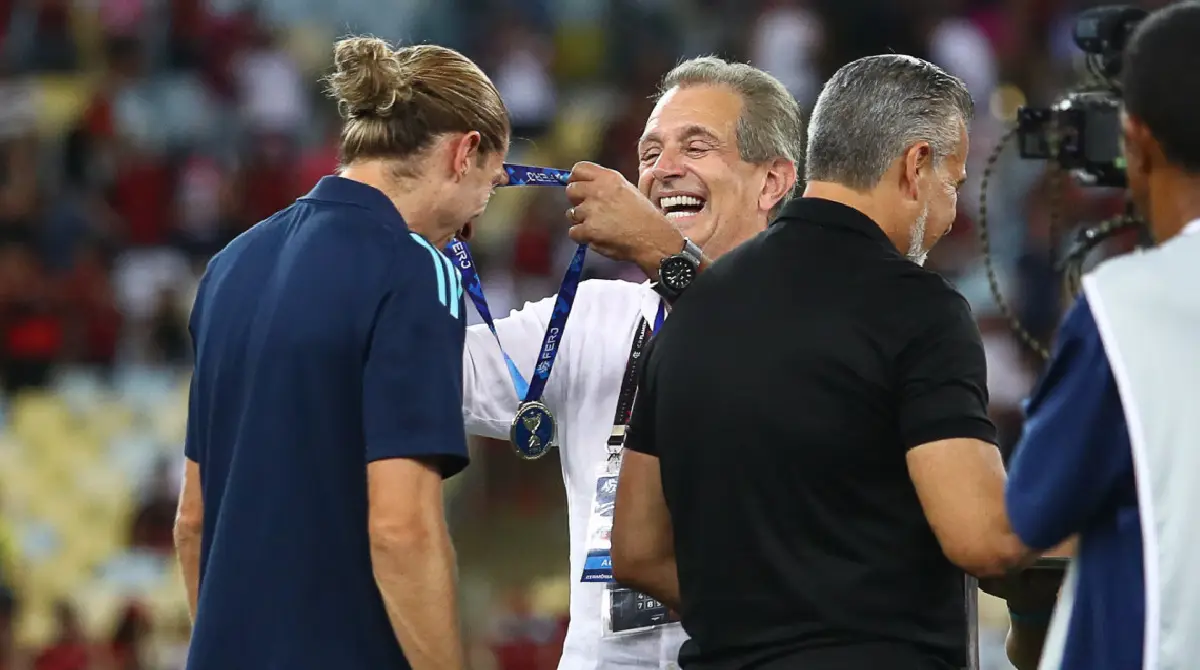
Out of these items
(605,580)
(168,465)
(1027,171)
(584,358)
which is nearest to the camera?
(605,580)

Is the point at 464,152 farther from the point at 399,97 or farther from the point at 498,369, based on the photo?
the point at 498,369

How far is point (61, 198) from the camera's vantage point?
9750mm

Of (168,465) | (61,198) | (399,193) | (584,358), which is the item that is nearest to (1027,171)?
(168,465)

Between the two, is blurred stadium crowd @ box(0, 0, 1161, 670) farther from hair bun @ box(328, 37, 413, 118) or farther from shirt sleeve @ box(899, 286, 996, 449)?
hair bun @ box(328, 37, 413, 118)

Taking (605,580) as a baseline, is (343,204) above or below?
above

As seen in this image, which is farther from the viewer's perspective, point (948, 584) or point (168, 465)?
point (168, 465)

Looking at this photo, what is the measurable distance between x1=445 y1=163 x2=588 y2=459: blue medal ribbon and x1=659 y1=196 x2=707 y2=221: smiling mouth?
250 mm

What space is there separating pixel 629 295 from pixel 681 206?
205mm

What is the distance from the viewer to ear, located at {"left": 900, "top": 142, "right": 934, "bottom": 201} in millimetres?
2623

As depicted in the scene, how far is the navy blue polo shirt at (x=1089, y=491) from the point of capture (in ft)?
6.97

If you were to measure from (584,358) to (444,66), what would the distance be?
765mm

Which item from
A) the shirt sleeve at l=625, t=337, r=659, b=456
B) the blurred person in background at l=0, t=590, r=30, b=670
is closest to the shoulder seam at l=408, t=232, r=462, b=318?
the shirt sleeve at l=625, t=337, r=659, b=456

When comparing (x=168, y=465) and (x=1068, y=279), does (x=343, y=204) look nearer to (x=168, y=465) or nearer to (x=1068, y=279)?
(x=1068, y=279)

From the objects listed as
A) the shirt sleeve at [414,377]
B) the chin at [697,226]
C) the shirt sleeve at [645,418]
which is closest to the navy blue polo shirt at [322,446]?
the shirt sleeve at [414,377]
